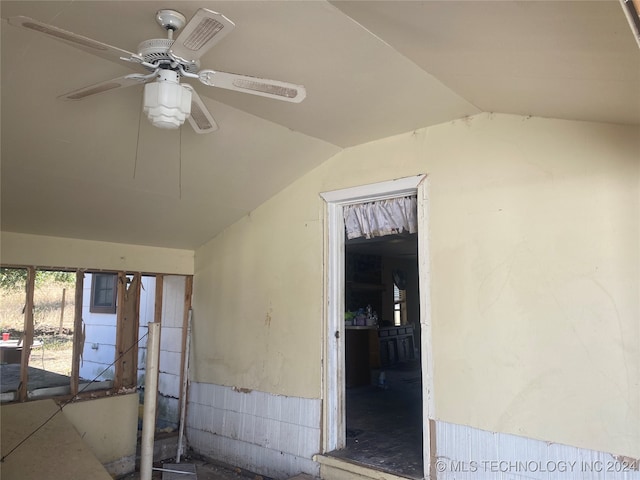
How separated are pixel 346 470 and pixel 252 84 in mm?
2847

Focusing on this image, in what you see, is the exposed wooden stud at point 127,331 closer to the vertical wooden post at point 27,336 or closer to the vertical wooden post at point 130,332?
the vertical wooden post at point 130,332

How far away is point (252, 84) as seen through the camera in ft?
6.51

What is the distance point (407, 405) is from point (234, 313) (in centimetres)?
244

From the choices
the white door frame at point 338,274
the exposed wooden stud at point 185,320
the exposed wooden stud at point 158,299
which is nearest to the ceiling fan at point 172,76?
the white door frame at point 338,274

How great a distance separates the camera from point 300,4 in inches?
78.3

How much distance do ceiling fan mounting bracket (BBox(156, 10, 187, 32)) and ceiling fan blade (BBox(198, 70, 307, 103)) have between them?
0.32 metres

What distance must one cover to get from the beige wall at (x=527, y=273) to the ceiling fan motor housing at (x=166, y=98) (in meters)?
1.93

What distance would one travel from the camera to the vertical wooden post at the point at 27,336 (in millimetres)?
3703

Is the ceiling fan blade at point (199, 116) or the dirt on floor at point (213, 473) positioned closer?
the ceiling fan blade at point (199, 116)

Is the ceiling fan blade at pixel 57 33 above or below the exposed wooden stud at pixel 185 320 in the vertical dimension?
above

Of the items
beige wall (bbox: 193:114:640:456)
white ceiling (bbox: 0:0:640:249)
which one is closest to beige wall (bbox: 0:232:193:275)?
white ceiling (bbox: 0:0:640:249)

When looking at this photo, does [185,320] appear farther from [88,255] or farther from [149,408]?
[149,408]

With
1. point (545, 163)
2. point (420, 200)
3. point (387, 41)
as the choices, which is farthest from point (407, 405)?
point (387, 41)

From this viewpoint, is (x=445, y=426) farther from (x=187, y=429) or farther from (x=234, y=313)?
(x=187, y=429)
